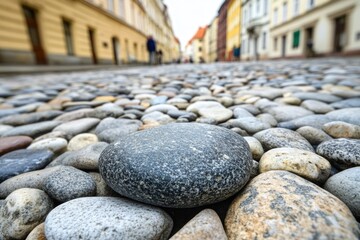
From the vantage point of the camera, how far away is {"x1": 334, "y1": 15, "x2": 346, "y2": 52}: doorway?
10.8m

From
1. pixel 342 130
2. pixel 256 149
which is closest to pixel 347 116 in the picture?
pixel 342 130

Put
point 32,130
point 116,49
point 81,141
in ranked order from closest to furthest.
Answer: point 81,141 < point 32,130 < point 116,49

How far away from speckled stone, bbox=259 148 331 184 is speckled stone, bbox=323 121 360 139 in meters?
0.39

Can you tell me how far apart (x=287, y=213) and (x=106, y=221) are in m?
0.46

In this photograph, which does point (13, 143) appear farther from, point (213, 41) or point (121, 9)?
point (213, 41)

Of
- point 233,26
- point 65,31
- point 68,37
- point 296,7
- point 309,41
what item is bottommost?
point 309,41

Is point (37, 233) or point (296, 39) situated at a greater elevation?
point (296, 39)

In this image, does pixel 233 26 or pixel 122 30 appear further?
pixel 233 26

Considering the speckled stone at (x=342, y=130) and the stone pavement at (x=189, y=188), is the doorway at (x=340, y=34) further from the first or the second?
the stone pavement at (x=189, y=188)

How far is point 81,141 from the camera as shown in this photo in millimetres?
1237

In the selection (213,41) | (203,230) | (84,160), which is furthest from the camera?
(213,41)

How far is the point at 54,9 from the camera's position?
8.68 metres

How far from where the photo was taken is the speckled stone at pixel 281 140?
3.24 feet

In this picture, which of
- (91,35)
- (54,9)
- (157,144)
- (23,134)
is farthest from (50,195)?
(91,35)
